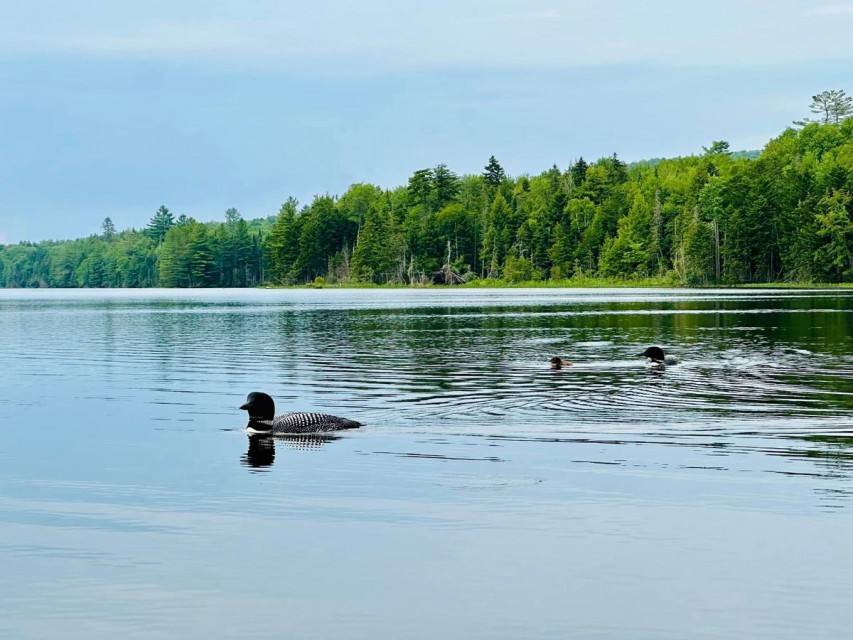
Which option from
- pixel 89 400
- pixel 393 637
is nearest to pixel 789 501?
pixel 393 637

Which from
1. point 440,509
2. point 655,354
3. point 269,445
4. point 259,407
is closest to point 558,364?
point 655,354

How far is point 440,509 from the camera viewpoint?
47.4 feet

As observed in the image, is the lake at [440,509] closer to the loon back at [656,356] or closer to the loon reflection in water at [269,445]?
the loon reflection in water at [269,445]

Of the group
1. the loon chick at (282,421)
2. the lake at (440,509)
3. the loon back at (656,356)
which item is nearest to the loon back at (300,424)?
the loon chick at (282,421)

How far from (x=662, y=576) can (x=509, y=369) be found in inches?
936

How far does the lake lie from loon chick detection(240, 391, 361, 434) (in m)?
0.52

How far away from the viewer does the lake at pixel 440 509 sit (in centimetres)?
1044

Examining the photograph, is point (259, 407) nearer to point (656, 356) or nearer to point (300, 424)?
point (300, 424)

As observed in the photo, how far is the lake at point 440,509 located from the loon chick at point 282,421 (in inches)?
20.5

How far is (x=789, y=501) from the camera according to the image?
14.5 metres

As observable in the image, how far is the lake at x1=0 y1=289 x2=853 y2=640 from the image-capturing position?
1044 centimetres

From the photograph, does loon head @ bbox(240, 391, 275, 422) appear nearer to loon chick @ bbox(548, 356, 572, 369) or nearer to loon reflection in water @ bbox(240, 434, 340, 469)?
loon reflection in water @ bbox(240, 434, 340, 469)

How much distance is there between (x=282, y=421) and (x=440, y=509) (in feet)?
25.2

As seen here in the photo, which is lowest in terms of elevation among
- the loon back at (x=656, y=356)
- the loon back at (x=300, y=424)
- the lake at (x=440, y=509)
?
the lake at (x=440, y=509)
